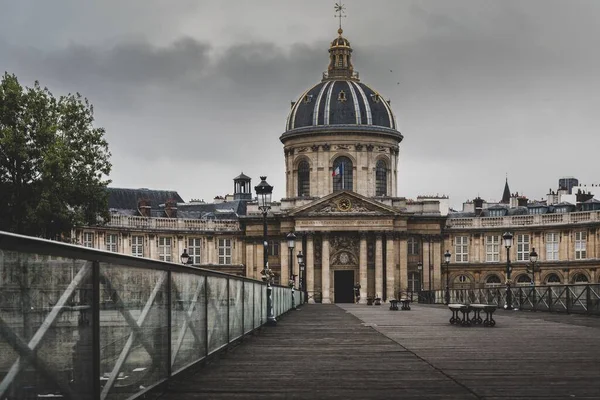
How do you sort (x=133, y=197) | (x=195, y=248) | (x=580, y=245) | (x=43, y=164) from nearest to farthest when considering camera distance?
(x=43, y=164), (x=580, y=245), (x=195, y=248), (x=133, y=197)

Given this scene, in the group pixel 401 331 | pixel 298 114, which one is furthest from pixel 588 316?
pixel 298 114

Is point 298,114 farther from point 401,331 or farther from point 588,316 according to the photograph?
point 401,331

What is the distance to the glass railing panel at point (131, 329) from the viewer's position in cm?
918

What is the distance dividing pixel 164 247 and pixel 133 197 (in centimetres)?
1114

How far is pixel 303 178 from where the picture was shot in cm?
10488

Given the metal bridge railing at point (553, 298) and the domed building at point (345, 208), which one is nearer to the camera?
the metal bridge railing at point (553, 298)

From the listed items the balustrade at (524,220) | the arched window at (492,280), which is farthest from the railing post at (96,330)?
the arched window at (492,280)

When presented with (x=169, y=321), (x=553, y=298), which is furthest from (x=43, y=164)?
(x=169, y=321)

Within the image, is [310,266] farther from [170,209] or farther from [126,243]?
[126,243]

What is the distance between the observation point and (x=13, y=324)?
6703 millimetres

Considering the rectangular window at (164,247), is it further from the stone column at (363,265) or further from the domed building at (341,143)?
the stone column at (363,265)

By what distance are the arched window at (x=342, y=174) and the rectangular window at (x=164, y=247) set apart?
57.9 ft

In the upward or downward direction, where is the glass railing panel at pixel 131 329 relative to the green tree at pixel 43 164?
downward

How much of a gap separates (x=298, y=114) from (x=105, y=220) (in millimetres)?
47566
